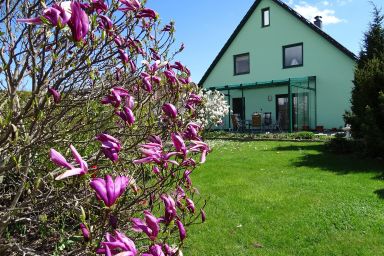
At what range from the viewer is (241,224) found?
4.53m

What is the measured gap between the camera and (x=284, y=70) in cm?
2011

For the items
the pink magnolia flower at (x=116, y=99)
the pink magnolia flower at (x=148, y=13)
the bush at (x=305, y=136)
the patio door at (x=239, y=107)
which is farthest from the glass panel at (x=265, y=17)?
the pink magnolia flower at (x=116, y=99)

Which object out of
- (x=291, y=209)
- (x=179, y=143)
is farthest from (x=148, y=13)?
(x=291, y=209)

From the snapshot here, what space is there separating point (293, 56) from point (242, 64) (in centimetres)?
304

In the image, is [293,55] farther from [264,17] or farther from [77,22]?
[77,22]

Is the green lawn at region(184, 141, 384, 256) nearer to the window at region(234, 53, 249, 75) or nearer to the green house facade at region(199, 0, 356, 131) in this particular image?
the green house facade at region(199, 0, 356, 131)

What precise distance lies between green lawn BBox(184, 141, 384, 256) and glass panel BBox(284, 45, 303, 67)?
12140 mm

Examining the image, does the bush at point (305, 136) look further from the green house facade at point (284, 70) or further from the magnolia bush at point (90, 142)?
the magnolia bush at point (90, 142)

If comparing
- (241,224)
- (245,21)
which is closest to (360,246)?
(241,224)

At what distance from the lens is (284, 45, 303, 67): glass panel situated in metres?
19.7

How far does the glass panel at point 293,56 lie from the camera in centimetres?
1973

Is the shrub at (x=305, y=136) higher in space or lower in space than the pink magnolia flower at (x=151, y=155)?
lower

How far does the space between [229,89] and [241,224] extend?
1676 cm

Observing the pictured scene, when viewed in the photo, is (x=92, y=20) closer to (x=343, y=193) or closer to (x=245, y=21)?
(x=343, y=193)
